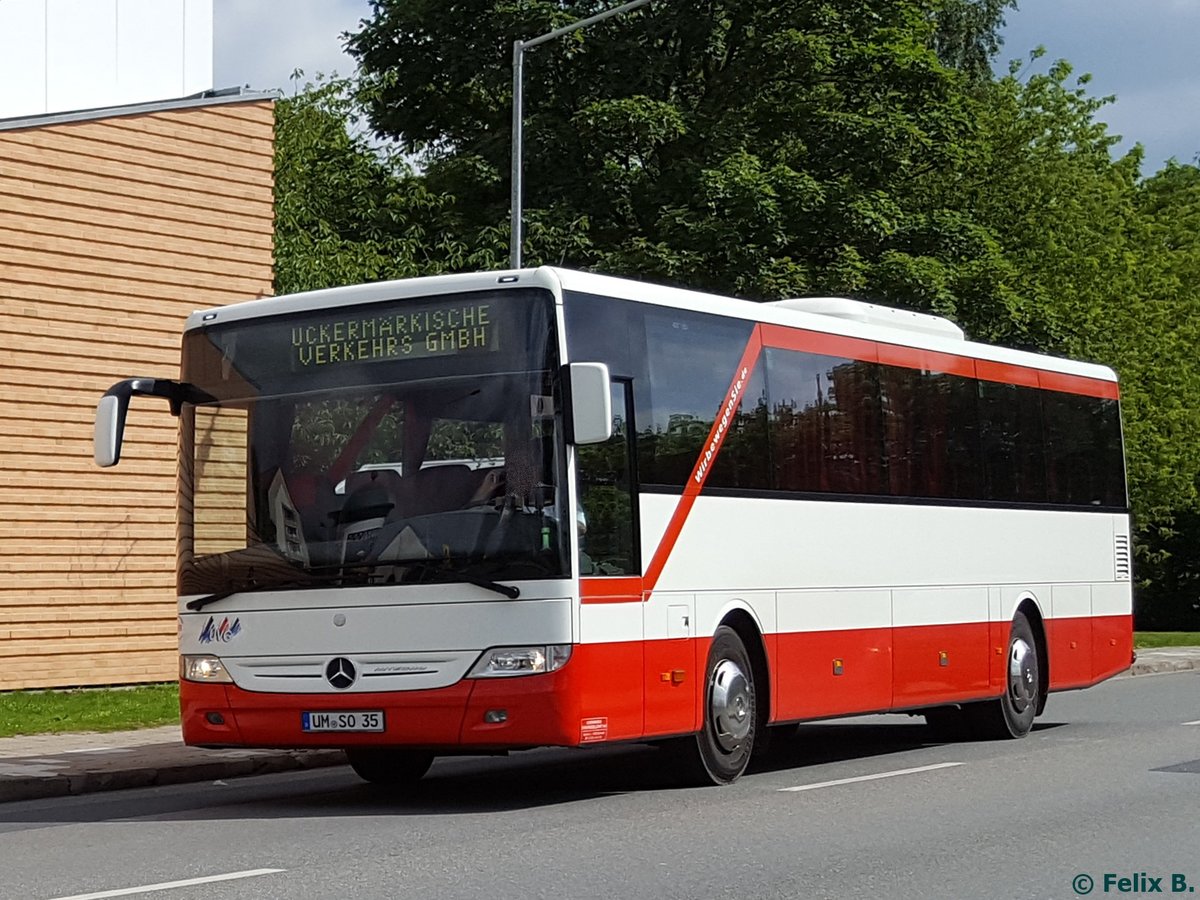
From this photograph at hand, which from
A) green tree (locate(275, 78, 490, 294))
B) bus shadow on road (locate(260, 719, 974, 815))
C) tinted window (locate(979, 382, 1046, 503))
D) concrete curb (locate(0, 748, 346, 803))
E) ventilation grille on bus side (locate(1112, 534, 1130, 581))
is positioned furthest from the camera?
green tree (locate(275, 78, 490, 294))

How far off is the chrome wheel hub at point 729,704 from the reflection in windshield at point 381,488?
2.01 metres

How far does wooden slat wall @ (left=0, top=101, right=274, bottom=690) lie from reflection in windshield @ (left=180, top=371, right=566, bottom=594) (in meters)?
9.76

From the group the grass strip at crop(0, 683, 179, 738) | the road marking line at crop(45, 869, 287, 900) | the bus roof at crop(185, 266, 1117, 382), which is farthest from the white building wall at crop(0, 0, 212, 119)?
the road marking line at crop(45, 869, 287, 900)

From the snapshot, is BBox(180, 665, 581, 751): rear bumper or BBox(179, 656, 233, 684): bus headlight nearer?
BBox(180, 665, 581, 751): rear bumper

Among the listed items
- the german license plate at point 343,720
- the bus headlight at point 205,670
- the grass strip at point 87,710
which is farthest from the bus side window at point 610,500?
the grass strip at point 87,710

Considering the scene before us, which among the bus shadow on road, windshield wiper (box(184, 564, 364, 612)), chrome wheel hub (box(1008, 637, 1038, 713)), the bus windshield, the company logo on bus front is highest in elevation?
the bus windshield

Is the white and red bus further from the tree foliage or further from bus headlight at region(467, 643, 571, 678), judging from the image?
the tree foliage

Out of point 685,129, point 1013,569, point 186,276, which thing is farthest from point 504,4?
point 1013,569

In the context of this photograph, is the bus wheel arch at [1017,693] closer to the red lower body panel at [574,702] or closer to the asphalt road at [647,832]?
the asphalt road at [647,832]

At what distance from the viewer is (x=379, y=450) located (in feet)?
40.7

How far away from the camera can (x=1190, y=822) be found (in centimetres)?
1114

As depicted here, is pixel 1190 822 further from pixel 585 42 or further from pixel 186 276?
pixel 585 42

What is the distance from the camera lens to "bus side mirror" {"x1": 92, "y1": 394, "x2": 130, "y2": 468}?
12.8m

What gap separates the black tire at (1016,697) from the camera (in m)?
18.0
